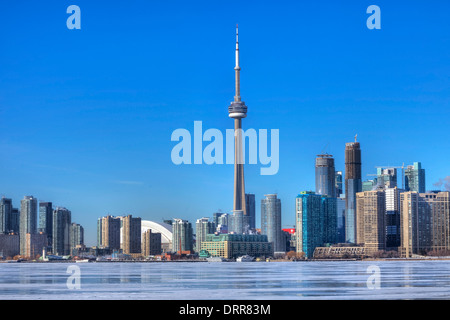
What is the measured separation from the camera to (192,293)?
6119 centimetres

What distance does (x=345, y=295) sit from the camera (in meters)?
58.8
